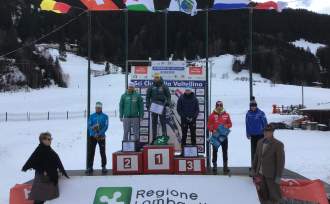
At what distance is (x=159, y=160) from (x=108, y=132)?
1860cm

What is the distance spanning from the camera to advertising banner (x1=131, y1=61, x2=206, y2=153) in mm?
13664

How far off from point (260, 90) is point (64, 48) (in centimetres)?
5573

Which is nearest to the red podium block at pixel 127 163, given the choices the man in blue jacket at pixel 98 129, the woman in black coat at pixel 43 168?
the man in blue jacket at pixel 98 129

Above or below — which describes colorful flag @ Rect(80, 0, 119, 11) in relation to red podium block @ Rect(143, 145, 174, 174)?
above

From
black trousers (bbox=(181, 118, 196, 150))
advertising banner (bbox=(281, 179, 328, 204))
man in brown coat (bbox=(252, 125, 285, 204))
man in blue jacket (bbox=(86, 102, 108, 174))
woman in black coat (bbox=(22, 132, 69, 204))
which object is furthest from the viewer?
black trousers (bbox=(181, 118, 196, 150))

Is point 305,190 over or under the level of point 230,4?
under

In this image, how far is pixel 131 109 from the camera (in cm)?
1230

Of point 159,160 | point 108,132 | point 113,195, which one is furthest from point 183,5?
point 108,132

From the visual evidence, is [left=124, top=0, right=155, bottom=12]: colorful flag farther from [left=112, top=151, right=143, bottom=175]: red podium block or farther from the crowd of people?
[left=112, top=151, right=143, bottom=175]: red podium block

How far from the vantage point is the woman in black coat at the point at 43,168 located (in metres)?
9.23

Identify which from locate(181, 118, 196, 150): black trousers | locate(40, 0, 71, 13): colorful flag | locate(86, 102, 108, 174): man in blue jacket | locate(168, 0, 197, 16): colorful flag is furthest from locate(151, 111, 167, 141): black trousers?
locate(40, 0, 71, 13): colorful flag

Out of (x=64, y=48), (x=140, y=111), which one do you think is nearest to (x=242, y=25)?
(x=64, y=48)

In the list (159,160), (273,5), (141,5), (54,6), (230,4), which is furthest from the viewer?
(54,6)

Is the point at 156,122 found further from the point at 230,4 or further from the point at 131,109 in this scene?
the point at 230,4
